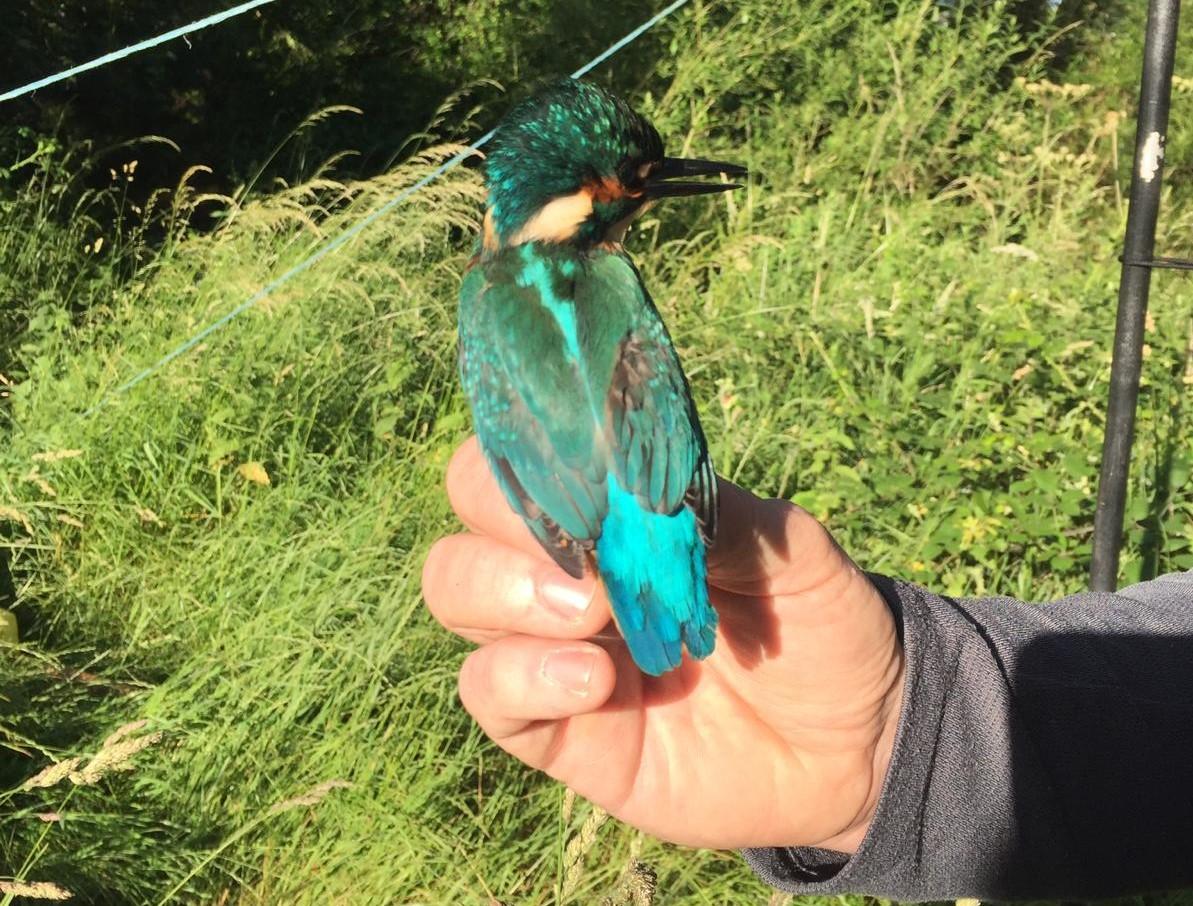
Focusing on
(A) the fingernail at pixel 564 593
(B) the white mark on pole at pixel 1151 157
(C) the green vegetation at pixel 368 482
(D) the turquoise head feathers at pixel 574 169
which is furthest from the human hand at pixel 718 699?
(B) the white mark on pole at pixel 1151 157

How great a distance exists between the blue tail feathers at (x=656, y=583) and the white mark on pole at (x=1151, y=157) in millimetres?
1228

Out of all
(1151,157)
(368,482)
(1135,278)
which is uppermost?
(1151,157)

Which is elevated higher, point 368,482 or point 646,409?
point 646,409

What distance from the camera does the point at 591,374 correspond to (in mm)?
1381

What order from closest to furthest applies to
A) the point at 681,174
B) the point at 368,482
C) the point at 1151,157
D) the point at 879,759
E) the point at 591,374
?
the point at 591,374
the point at 879,759
the point at 681,174
the point at 1151,157
the point at 368,482

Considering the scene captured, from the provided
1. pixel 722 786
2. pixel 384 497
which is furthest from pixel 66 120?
pixel 722 786

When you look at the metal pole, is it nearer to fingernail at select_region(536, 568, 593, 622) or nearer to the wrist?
the wrist

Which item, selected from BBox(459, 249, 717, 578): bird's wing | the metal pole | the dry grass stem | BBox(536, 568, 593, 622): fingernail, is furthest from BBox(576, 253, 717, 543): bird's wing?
the metal pole

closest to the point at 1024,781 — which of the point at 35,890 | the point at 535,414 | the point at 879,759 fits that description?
the point at 879,759

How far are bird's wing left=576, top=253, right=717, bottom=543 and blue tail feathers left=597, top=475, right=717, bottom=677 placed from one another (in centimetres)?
2

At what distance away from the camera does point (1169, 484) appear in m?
2.46

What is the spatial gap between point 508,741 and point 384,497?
1101 mm

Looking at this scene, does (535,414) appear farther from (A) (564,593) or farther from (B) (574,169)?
(B) (574,169)

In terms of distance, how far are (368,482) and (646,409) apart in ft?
4.41
